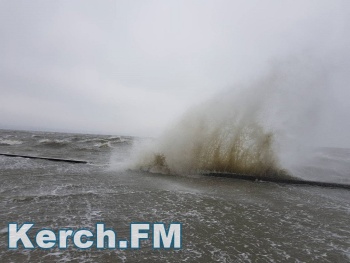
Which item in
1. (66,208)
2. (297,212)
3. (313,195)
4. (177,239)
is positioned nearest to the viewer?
(177,239)

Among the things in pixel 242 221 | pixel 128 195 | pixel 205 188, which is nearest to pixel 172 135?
pixel 205 188

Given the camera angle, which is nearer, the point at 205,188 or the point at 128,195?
the point at 128,195

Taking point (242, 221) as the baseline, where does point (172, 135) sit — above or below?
above

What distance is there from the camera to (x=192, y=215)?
20.4 ft

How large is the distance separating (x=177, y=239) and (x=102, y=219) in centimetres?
192

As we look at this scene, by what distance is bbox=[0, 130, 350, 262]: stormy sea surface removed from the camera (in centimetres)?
429

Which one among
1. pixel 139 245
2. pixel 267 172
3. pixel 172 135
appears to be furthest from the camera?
pixel 172 135

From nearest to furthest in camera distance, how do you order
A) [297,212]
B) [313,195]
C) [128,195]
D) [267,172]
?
[297,212]
[128,195]
[313,195]
[267,172]

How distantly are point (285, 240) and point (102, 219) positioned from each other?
406 centimetres

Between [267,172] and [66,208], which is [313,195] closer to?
[267,172]

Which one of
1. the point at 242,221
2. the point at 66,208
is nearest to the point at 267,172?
the point at 242,221

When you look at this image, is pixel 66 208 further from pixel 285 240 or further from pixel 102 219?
pixel 285 240

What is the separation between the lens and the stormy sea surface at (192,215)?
4.29m

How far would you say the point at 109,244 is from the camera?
4.55m
